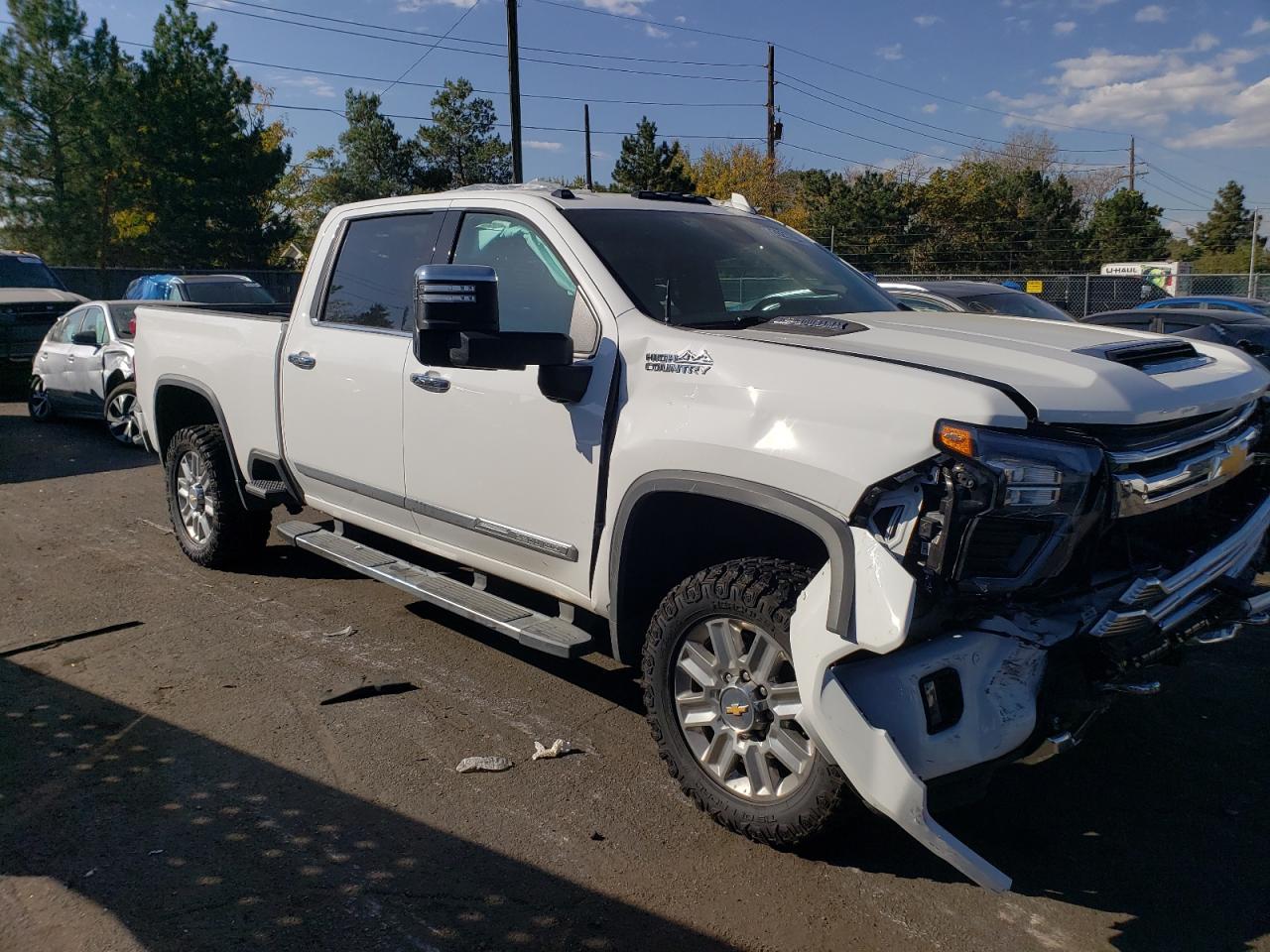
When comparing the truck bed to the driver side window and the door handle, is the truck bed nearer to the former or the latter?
the door handle

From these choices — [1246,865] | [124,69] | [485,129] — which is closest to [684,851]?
[1246,865]

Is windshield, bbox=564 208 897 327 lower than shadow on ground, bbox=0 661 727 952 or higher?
higher

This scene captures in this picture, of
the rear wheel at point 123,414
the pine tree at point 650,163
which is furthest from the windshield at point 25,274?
the pine tree at point 650,163

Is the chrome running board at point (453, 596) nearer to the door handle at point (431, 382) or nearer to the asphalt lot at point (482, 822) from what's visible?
the asphalt lot at point (482, 822)

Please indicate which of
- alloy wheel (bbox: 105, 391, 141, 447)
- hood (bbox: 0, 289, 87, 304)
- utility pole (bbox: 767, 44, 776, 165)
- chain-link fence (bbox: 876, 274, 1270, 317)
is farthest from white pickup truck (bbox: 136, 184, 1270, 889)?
utility pole (bbox: 767, 44, 776, 165)

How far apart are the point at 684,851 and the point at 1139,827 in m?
1.53

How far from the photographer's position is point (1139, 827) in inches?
138

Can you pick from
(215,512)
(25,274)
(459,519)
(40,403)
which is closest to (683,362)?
(459,519)

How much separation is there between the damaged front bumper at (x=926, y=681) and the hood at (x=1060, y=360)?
526 millimetres

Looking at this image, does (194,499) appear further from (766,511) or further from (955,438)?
(955,438)

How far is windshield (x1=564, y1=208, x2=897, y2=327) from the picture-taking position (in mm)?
3953

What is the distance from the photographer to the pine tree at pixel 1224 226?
51781 millimetres

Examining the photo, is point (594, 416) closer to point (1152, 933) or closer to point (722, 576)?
point (722, 576)

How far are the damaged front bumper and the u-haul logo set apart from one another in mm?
829
